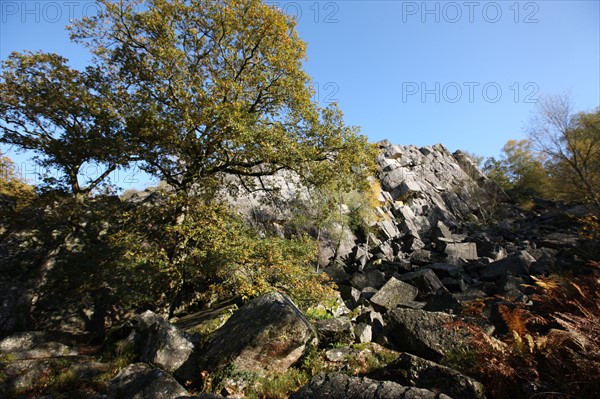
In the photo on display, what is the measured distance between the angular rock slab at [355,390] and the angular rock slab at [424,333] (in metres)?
2.59

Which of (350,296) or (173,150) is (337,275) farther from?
(173,150)

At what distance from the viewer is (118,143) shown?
11.0m

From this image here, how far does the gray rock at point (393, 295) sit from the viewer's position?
13820 millimetres

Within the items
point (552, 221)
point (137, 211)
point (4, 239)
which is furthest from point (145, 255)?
point (552, 221)

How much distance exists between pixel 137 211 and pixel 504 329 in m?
12.3

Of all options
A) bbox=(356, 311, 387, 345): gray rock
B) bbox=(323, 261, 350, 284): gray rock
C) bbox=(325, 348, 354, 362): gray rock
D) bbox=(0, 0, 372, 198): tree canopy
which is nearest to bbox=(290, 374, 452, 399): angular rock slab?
bbox=(325, 348, 354, 362): gray rock

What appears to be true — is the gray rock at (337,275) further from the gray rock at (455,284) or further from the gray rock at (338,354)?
the gray rock at (338,354)

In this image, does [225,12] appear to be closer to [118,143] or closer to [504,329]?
[118,143]

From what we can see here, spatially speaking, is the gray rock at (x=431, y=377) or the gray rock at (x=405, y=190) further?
the gray rock at (x=405, y=190)

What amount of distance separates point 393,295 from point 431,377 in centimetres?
984

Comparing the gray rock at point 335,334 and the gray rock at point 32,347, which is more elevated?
the gray rock at point 335,334

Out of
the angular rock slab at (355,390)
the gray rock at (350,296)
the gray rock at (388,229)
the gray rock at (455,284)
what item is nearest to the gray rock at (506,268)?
the gray rock at (455,284)

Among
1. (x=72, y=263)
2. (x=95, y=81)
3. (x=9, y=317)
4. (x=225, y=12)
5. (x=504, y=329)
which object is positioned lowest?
(x=9, y=317)

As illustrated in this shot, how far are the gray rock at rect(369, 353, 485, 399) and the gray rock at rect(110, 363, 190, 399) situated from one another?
390cm
